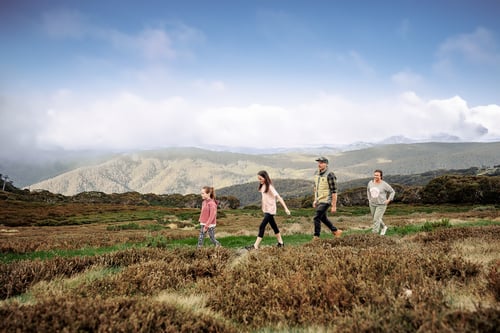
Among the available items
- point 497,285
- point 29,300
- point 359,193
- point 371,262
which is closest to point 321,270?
point 371,262

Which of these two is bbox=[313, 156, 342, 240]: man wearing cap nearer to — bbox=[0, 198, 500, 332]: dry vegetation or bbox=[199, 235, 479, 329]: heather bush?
bbox=[0, 198, 500, 332]: dry vegetation

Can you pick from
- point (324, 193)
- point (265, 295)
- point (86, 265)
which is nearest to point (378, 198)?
point (324, 193)

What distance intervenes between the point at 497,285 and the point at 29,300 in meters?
6.39

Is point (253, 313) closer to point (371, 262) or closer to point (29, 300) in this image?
point (371, 262)

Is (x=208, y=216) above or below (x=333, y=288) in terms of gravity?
below

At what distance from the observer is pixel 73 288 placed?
488 cm

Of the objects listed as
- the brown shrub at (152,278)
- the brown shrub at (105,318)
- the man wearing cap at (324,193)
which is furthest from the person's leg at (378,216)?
the brown shrub at (105,318)

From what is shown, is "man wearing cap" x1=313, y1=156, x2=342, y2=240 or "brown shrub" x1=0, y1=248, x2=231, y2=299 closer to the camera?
"brown shrub" x1=0, y1=248, x2=231, y2=299

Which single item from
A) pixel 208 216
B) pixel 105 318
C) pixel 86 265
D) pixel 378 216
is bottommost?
pixel 378 216

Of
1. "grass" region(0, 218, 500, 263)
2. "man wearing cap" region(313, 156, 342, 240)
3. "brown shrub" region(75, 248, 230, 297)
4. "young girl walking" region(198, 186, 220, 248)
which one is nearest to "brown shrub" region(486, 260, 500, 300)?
"brown shrub" region(75, 248, 230, 297)

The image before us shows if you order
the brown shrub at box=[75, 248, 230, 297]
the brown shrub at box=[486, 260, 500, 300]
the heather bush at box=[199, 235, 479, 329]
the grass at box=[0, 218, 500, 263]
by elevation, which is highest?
the brown shrub at box=[486, 260, 500, 300]

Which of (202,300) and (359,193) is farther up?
(202,300)

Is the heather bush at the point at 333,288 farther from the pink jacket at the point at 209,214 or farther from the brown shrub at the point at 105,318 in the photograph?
the pink jacket at the point at 209,214

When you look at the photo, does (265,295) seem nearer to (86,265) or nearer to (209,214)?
(86,265)
